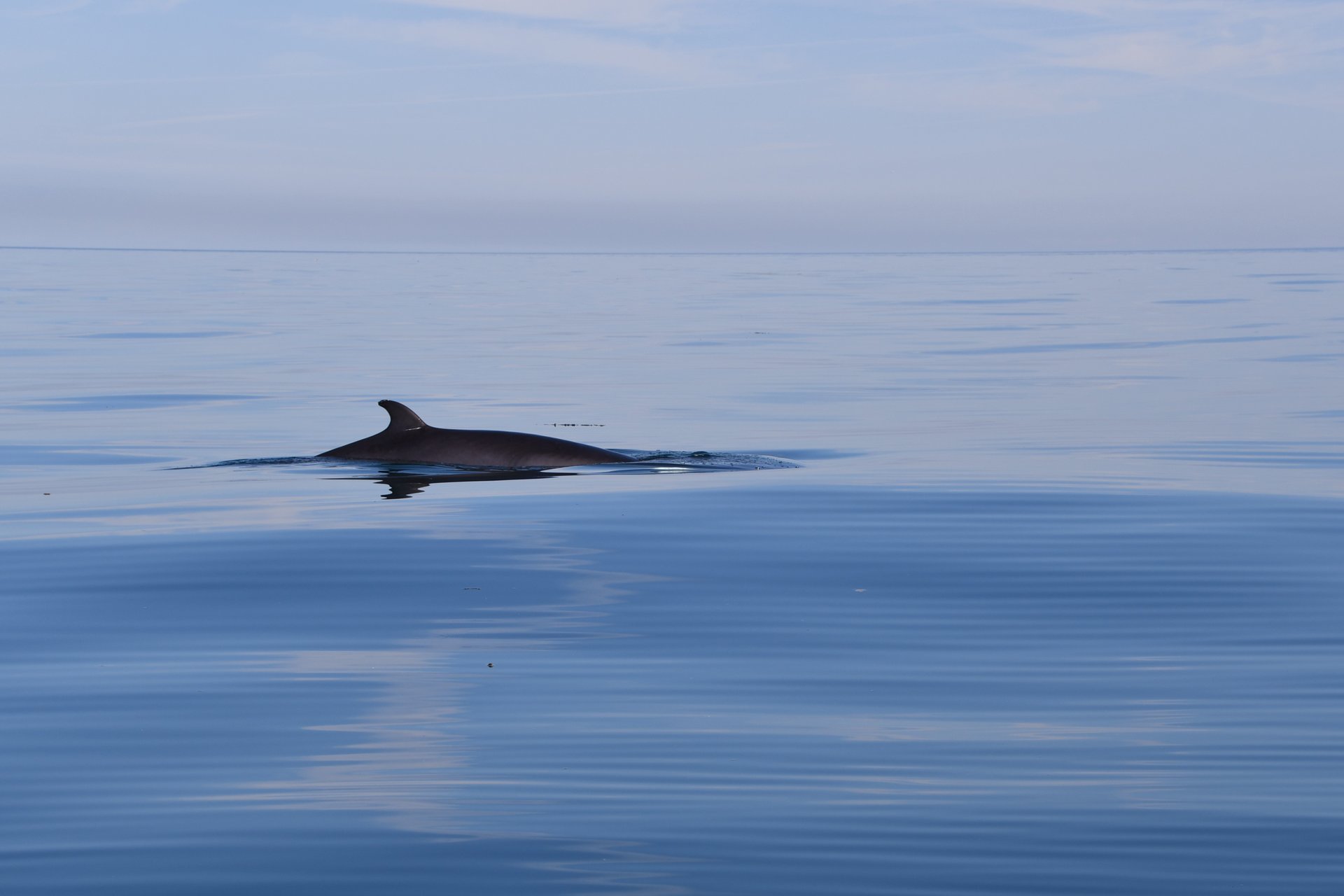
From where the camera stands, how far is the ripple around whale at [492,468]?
17844mm

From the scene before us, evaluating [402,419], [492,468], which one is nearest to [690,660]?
[492,468]

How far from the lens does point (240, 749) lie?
23.0ft

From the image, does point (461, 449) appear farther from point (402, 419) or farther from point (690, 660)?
point (690, 660)

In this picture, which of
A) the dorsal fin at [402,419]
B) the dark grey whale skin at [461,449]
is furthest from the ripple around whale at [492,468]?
the dorsal fin at [402,419]

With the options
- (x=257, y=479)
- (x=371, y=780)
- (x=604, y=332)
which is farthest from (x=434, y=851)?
(x=604, y=332)

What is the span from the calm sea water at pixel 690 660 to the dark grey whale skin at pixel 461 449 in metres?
0.65

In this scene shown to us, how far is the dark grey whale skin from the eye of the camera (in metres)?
18.9

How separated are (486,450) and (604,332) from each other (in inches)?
1242

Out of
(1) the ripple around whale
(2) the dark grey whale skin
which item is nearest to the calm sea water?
(1) the ripple around whale

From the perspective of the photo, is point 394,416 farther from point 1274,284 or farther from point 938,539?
point 1274,284

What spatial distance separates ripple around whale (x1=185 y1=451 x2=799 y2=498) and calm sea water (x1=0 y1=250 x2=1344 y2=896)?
17cm

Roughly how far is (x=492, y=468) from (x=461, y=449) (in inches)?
22.6

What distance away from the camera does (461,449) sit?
19.0 m

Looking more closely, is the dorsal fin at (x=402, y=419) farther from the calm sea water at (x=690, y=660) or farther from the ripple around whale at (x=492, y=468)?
the calm sea water at (x=690, y=660)
